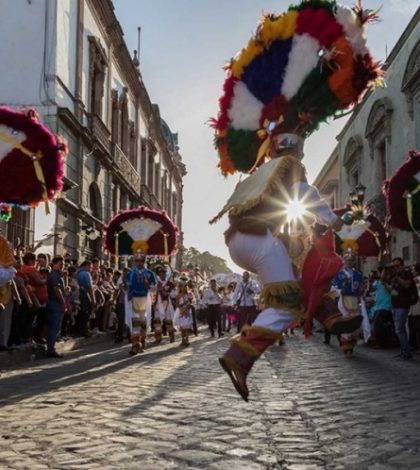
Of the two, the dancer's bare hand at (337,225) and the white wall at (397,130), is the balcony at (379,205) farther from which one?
the dancer's bare hand at (337,225)

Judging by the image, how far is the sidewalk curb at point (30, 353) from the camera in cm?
996

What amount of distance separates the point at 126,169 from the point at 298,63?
92.6ft

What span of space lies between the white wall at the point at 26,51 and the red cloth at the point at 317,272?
55.6ft

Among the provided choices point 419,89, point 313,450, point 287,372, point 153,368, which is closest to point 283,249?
point 313,450

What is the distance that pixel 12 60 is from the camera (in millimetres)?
19891

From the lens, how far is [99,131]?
84.1 ft

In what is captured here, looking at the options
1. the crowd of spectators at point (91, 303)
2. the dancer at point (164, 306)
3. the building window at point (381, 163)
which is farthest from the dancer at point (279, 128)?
the building window at point (381, 163)

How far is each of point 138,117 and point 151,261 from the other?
18373mm

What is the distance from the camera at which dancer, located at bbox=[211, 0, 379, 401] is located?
419cm

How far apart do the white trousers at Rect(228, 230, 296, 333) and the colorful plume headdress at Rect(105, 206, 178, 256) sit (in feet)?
35.3

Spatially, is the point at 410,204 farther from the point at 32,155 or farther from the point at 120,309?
the point at 120,309

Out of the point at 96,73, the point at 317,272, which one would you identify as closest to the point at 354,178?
the point at 96,73

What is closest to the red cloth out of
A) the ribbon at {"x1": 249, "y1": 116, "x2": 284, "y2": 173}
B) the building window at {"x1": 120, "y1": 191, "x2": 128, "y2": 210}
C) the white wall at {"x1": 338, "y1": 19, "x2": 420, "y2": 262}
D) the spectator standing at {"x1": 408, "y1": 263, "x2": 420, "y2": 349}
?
the ribbon at {"x1": 249, "y1": 116, "x2": 284, "y2": 173}

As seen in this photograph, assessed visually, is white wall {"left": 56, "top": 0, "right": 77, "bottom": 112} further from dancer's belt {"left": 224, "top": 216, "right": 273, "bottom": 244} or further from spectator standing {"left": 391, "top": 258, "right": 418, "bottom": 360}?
dancer's belt {"left": 224, "top": 216, "right": 273, "bottom": 244}
